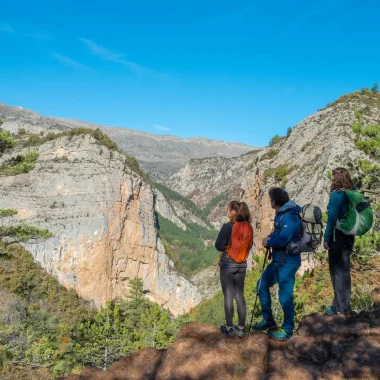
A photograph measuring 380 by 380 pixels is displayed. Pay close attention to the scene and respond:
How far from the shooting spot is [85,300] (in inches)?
2170

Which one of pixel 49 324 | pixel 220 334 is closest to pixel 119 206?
pixel 49 324

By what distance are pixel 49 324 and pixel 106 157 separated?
40.2 metres

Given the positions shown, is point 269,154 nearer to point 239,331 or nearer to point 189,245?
point 239,331

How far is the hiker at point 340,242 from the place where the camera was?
4973mm

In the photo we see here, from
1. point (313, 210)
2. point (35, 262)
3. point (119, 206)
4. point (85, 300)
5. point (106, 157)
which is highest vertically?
point (106, 157)

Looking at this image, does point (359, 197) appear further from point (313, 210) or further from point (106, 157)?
point (106, 157)

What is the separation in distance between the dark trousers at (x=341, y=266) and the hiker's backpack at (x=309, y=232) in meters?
0.55

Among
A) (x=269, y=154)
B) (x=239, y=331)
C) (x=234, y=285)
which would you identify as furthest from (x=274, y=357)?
(x=269, y=154)

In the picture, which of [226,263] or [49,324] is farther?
[49,324]

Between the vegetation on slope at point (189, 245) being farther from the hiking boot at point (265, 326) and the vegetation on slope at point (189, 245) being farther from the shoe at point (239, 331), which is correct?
the shoe at point (239, 331)

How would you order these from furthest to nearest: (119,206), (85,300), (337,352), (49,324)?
(119,206)
(85,300)
(49,324)
(337,352)

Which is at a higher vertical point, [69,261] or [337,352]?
[337,352]

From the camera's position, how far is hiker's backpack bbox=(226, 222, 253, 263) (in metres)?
4.98

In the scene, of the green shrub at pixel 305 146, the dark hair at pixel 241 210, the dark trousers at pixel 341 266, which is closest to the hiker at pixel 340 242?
the dark trousers at pixel 341 266
